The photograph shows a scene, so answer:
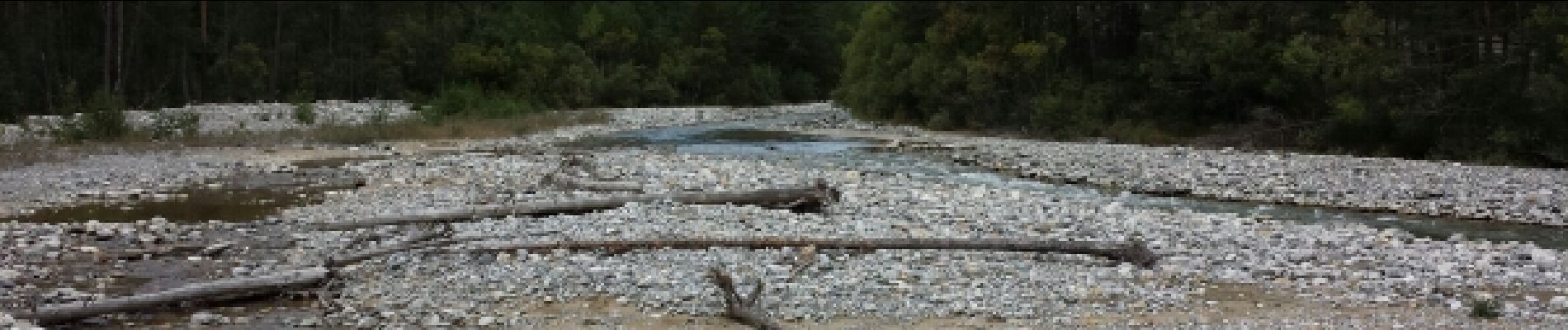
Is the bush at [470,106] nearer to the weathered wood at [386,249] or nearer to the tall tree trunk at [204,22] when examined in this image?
the tall tree trunk at [204,22]

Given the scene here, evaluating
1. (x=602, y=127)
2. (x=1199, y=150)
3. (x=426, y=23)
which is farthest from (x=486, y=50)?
(x=1199, y=150)

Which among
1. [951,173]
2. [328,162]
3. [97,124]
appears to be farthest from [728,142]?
[97,124]

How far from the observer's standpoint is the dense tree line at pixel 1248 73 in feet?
80.0

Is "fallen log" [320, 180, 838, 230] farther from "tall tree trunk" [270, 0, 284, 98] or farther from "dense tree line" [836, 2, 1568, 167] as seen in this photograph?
"tall tree trunk" [270, 0, 284, 98]

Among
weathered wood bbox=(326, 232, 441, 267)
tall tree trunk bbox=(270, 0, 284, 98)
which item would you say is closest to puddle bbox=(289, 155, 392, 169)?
weathered wood bbox=(326, 232, 441, 267)

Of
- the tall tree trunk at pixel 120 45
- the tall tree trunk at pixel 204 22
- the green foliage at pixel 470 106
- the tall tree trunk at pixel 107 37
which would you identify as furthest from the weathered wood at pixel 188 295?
the tall tree trunk at pixel 204 22

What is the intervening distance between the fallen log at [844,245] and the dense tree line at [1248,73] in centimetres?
1566

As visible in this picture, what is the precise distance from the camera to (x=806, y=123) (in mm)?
44156

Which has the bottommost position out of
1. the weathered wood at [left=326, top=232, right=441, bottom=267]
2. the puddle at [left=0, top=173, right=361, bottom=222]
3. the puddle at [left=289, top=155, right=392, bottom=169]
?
the weathered wood at [left=326, top=232, right=441, bottom=267]

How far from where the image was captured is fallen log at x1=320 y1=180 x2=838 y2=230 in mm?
14438

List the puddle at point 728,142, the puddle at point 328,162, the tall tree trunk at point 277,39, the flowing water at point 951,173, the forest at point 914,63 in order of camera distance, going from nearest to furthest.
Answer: the flowing water at point 951,173 < the puddle at point 328,162 < the forest at point 914,63 < the puddle at point 728,142 < the tall tree trunk at point 277,39

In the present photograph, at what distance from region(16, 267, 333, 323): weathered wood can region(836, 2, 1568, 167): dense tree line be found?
22383 millimetres

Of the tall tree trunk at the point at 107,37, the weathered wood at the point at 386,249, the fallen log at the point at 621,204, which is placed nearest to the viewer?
the weathered wood at the point at 386,249

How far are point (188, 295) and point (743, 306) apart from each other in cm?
467
